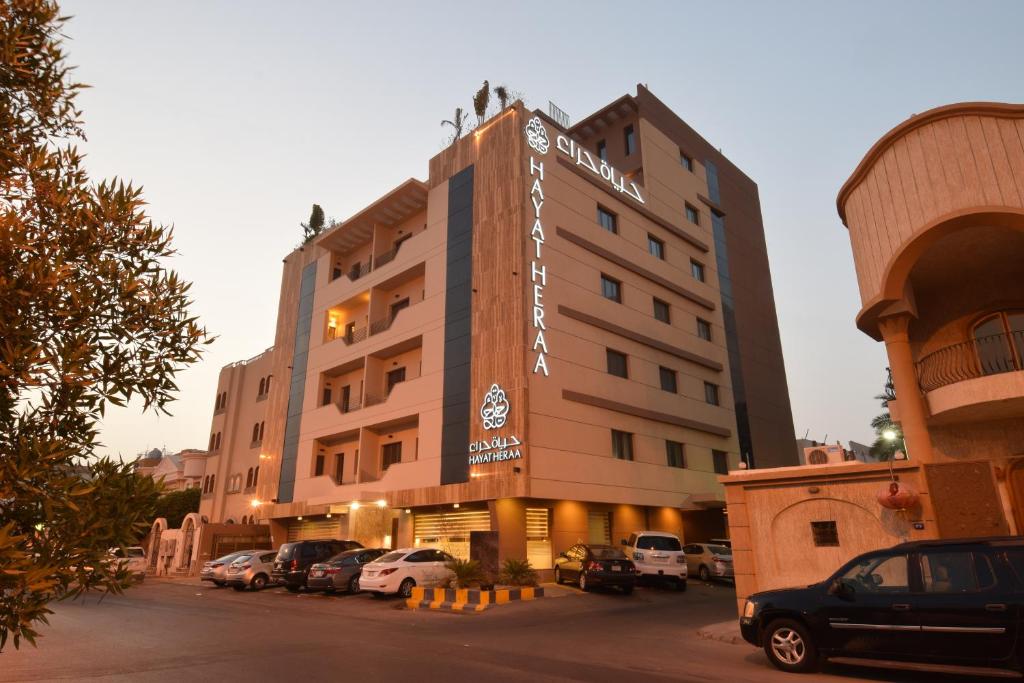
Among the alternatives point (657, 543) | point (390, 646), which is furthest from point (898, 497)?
point (657, 543)

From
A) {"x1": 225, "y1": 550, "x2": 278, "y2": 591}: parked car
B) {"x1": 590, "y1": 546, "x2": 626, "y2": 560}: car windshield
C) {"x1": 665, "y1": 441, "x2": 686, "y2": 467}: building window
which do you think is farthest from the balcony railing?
{"x1": 225, "y1": 550, "x2": 278, "y2": 591}: parked car

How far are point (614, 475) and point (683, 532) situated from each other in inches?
273

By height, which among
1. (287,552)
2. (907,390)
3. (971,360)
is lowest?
(287,552)

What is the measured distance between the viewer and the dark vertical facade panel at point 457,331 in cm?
2709

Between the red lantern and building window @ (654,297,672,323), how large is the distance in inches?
898

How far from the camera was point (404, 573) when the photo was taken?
20.3m

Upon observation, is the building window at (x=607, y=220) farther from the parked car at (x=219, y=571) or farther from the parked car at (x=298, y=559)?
the parked car at (x=219, y=571)

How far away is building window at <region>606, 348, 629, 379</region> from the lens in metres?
30.8

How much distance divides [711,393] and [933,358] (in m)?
22.7

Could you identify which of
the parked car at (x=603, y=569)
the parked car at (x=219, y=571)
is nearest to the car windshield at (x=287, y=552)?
the parked car at (x=219, y=571)

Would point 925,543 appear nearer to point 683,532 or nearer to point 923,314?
point 923,314

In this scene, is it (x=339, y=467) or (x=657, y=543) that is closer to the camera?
(x=657, y=543)

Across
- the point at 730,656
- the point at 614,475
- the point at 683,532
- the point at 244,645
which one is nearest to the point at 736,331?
the point at 683,532

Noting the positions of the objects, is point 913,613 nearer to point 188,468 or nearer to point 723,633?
point 723,633
